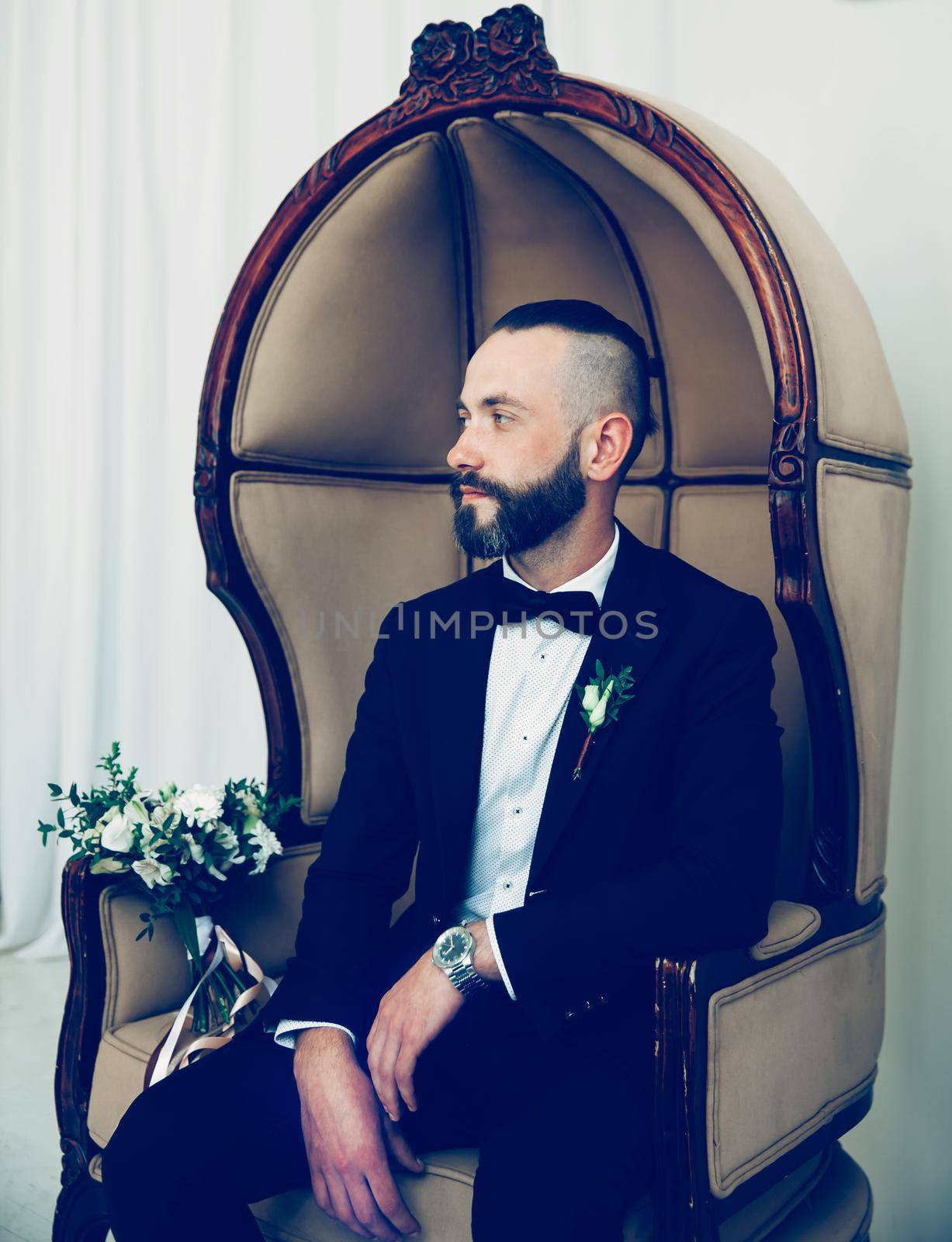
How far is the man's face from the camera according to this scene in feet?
5.82

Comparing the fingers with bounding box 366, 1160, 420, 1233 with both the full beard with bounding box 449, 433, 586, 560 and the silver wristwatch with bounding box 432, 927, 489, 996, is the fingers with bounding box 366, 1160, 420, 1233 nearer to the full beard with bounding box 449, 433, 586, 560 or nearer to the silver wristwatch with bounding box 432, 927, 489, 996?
the silver wristwatch with bounding box 432, 927, 489, 996

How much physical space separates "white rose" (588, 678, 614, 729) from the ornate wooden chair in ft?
0.92

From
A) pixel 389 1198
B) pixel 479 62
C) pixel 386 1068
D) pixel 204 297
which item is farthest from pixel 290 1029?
pixel 204 297

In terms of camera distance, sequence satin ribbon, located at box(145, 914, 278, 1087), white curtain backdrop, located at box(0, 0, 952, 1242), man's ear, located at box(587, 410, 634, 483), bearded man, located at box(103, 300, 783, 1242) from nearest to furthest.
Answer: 1. bearded man, located at box(103, 300, 783, 1242)
2. satin ribbon, located at box(145, 914, 278, 1087)
3. man's ear, located at box(587, 410, 634, 483)
4. white curtain backdrop, located at box(0, 0, 952, 1242)

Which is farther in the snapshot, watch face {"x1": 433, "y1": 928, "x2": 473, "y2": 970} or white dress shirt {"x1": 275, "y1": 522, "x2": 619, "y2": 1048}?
white dress shirt {"x1": 275, "y1": 522, "x2": 619, "y2": 1048}

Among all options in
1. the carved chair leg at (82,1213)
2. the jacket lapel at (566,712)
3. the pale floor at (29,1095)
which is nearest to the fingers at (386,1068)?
the jacket lapel at (566,712)

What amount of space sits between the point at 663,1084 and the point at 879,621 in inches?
30.2

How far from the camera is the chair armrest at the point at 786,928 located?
1.46 m

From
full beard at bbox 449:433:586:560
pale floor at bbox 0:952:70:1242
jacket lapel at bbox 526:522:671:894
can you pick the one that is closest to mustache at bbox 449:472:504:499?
full beard at bbox 449:433:586:560

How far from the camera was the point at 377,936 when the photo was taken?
1743mm

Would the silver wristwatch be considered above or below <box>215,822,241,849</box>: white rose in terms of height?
below

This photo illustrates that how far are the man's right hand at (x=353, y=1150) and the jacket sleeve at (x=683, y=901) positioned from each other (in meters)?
0.25

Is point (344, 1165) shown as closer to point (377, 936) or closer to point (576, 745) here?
point (377, 936)

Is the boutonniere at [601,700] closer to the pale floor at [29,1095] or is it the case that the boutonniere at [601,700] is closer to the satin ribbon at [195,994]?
the satin ribbon at [195,994]
